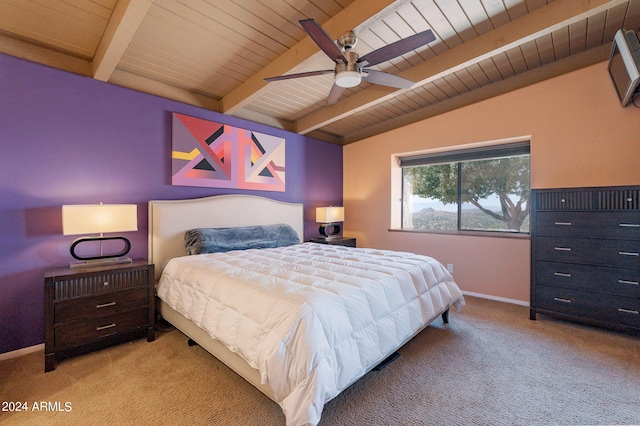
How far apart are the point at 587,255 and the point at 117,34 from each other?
4.47 m

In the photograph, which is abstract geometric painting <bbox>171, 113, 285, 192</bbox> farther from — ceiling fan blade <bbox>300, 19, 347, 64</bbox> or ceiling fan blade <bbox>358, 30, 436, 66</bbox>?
ceiling fan blade <bbox>358, 30, 436, 66</bbox>

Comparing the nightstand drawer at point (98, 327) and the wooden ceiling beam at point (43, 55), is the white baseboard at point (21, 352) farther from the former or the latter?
the wooden ceiling beam at point (43, 55)

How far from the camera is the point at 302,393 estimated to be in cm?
134

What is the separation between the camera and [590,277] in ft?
8.68

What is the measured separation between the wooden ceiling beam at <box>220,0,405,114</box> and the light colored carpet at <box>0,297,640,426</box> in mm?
2608

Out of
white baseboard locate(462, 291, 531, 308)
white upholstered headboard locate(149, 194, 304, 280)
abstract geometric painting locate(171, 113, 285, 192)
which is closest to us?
white upholstered headboard locate(149, 194, 304, 280)

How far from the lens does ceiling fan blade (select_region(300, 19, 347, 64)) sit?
174cm

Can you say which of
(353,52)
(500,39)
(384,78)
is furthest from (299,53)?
(500,39)

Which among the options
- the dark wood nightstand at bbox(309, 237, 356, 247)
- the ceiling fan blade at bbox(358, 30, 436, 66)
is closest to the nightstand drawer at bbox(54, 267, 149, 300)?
the dark wood nightstand at bbox(309, 237, 356, 247)

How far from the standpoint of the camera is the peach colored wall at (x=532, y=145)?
2885 millimetres

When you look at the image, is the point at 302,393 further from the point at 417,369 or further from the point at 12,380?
the point at 12,380

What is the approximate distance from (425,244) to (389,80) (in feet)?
8.68

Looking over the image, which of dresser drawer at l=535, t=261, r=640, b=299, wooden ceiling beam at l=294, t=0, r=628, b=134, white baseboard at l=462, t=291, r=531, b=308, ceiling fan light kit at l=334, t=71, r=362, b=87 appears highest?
wooden ceiling beam at l=294, t=0, r=628, b=134

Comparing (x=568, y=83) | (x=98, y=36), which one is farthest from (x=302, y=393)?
(x=568, y=83)
